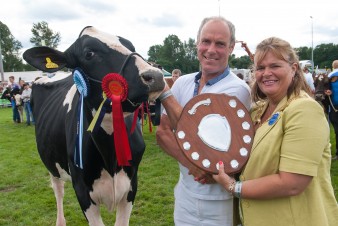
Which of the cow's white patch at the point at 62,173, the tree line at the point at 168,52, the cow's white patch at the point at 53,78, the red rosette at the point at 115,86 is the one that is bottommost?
the cow's white patch at the point at 62,173

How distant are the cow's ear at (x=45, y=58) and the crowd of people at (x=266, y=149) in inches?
32.8

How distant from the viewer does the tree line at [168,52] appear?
212 feet

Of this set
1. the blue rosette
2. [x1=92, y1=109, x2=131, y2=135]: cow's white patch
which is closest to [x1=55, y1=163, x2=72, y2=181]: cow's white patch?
[x1=92, y1=109, x2=131, y2=135]: cow's white patch

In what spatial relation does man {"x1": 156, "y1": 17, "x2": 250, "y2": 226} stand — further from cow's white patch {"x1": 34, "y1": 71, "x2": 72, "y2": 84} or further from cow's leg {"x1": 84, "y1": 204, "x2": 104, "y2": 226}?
cow's white patch {"x1": 34, "y1": 71, "x2": 72, "y2": 84}

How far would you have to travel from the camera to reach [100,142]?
2.43 metres

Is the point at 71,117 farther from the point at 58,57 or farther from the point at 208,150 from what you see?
the point at 208,150

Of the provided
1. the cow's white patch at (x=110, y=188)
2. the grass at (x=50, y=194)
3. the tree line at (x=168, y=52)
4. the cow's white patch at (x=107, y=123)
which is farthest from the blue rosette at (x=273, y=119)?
the tree line at (x=168, y=52)

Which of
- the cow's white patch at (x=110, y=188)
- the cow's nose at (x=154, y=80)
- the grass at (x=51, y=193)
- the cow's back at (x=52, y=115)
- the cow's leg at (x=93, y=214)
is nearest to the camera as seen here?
the cow's nose at (x=154, y=80)

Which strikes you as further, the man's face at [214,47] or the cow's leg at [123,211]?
the cow's leg at [123,211]

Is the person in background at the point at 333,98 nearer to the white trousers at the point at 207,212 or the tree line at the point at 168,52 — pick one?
the white trousers at the point at 207,212

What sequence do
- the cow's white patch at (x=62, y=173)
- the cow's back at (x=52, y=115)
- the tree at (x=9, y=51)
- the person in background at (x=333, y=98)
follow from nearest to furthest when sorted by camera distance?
1. the cow's back at (x=52, y=115)
2. the cow's white patch at (x=62, y=173)
3. the person in background at (x=333, y=98)
4. the tree at (x=9, y=51)

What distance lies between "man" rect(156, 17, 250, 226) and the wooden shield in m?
0.14

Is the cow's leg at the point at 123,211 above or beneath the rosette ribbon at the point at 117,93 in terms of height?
beneath

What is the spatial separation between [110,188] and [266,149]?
1.40m
